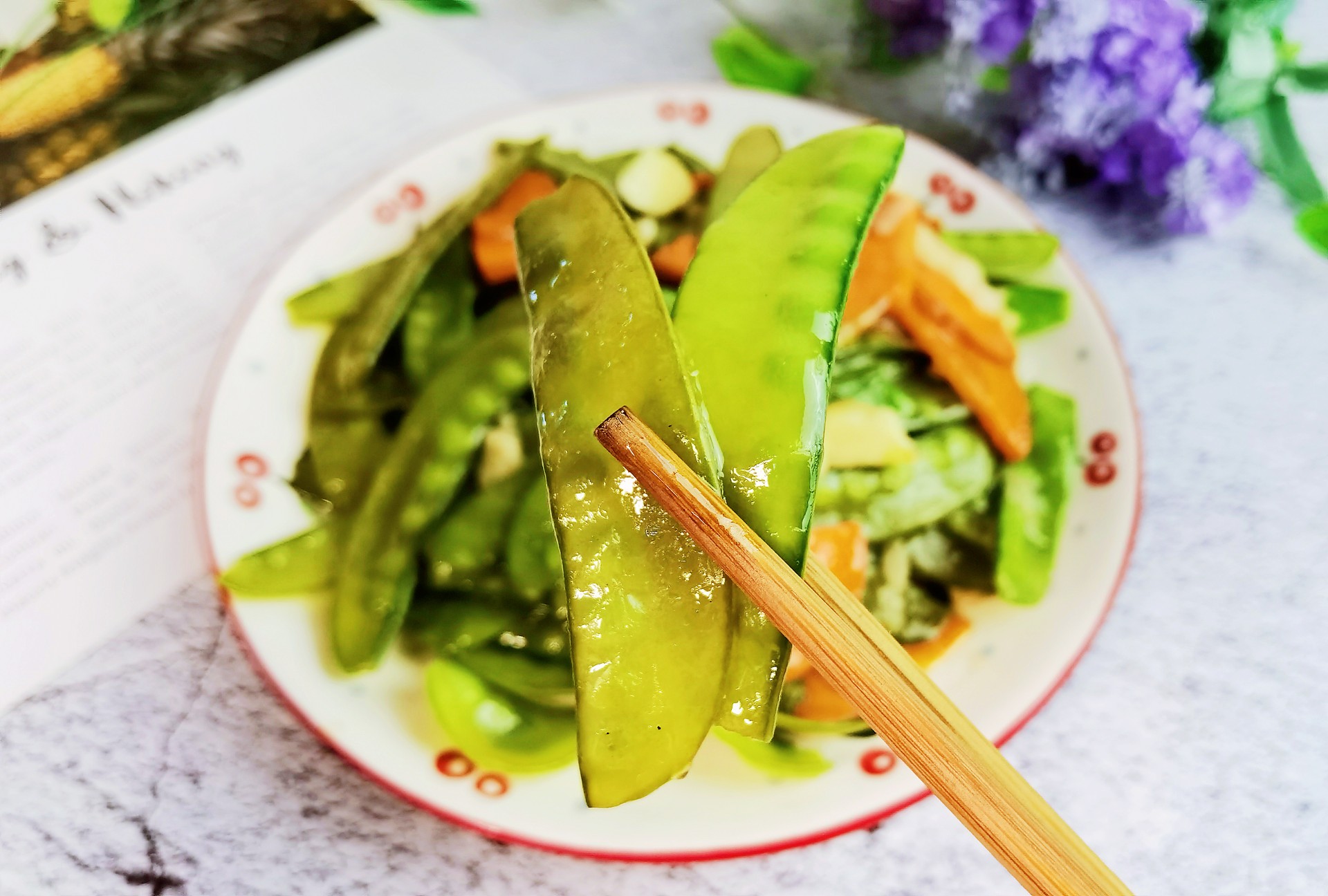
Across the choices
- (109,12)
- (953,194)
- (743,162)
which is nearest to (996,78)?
(953,194)

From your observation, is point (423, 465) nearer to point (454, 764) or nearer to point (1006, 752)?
point (454, 764)

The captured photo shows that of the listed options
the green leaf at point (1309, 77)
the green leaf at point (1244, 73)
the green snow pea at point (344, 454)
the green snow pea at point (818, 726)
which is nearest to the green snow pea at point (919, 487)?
the green snow pea at point (818, 726)

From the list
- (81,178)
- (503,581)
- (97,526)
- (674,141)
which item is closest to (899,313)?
(674,141)

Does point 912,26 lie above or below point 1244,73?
above

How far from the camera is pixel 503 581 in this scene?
3.04ft

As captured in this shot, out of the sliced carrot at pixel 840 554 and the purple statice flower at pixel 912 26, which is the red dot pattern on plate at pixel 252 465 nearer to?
the sliced carrot at pixel 840 554

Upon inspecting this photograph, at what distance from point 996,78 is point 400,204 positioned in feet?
3.11

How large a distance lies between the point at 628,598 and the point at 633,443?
0.11 m

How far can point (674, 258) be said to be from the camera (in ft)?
3.46

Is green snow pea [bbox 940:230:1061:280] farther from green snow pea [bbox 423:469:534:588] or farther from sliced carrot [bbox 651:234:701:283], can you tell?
green snow pea [bbox 423:469:534:588]

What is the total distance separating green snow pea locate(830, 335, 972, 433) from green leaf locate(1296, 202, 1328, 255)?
803 mm

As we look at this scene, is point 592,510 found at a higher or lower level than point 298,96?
lower

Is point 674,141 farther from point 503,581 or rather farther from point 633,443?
point 633,443

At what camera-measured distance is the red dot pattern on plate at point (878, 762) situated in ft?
2.51
